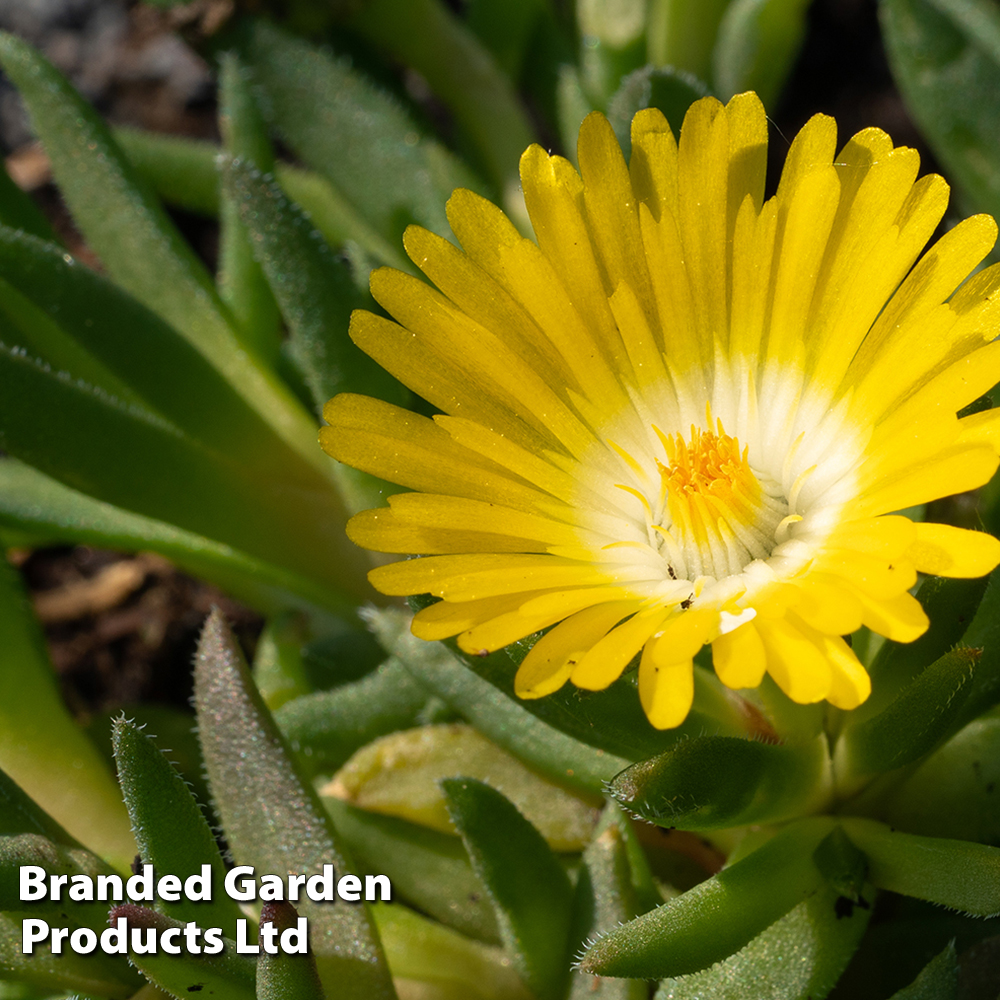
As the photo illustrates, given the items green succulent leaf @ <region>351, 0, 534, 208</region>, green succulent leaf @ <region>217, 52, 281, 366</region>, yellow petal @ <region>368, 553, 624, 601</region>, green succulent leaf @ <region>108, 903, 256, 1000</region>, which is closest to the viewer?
yellow petal @ <region>368, 553, 624, 601</region>

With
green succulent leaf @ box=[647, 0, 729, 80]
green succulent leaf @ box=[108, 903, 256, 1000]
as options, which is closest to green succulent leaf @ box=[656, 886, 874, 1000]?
green succulent leaf @ box=[108, 903, 256, 1000]

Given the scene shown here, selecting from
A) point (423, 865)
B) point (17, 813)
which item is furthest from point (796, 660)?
point (17, 813)

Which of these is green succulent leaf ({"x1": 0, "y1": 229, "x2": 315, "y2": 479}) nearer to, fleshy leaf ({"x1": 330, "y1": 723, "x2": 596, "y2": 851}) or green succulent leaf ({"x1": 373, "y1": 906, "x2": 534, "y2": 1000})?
fleshy leaf ({"x1": 330, "y1": 723, "x2": 596, "y2": 851})

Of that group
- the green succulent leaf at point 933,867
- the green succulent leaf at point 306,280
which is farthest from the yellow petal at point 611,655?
the green succulent leaf at point 306,280

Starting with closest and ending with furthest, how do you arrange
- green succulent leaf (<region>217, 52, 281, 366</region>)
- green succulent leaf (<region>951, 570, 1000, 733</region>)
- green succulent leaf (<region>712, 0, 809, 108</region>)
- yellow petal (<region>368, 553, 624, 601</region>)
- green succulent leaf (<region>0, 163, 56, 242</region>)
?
1. yellow petal (<region>368, 553, 624, 601</region>)
2. green succulent leaf (<region>951, 570, 1000, 733</region>)
3. green succulent leaf (<region>0, 163, 56, 242</region>)
4. green succulent leaf (<region>217, 52, 281, 366</region>)
5. green succulent leaf (<region>712, 0, 809, 108</region>)

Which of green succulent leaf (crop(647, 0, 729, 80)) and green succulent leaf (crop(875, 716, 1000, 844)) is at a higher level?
green succulent leaf (crop(647, 0, 729, 80))

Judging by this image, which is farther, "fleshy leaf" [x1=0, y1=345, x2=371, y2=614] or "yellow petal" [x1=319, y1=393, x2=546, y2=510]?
"fleshy leaf" [x1=0, y1=345, x2=371, y2=614]

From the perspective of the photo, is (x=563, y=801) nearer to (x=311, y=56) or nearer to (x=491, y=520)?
(x=491, y=520)

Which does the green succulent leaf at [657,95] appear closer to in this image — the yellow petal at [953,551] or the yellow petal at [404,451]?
the yellow petal at [404,451]
